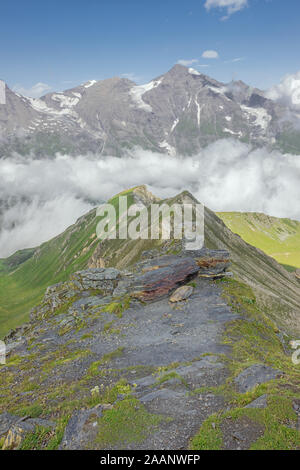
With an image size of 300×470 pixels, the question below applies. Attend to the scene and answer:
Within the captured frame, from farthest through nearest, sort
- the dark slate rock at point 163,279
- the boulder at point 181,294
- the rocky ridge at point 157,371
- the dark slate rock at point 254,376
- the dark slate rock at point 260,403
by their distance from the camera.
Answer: the dark slate rock at point 163,279 < the boulder at point 181,294 < the dark slate rock at point 254,376 < the dark slate rock at point 260,403 < the rocky ridge at point 157,371

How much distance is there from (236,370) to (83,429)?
33.9ft

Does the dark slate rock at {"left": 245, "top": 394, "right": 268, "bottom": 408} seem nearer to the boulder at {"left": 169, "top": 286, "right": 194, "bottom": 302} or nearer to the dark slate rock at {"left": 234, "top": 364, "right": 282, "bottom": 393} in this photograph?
the dark slate rock at {"left": 234, "top": 364, "right": 282, "bottom": 393}

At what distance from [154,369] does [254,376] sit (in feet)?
23.6

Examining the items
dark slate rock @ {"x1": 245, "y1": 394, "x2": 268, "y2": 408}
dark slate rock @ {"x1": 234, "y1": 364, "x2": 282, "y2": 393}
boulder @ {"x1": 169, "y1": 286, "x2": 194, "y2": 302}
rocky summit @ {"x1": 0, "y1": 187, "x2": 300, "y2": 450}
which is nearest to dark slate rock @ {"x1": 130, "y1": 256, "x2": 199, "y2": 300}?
rocky summit @ {"x1": 0, "y1": 187, "x2": 300, "y2": 450}

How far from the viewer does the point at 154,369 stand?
813 inches

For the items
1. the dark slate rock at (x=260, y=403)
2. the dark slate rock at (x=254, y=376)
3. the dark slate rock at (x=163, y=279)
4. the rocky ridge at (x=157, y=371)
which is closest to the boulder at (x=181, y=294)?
the rocky ridge at (x=157, y=371)

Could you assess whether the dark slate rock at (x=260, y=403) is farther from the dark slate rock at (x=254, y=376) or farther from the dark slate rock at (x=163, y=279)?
the dark slate rock at (x=163, y=279)

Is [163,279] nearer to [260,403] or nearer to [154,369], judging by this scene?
[154,369]

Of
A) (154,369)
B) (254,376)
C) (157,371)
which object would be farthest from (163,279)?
(254,376)

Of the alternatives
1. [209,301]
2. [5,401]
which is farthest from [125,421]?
[209,301]

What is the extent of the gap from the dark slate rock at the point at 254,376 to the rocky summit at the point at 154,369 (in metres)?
0.06

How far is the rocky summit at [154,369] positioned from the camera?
13.1 m

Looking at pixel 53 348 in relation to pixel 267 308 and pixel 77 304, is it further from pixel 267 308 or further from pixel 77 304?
pixel 267 308

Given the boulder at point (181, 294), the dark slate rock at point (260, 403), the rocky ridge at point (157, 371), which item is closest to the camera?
the rocky ridge at point (157, 371)
